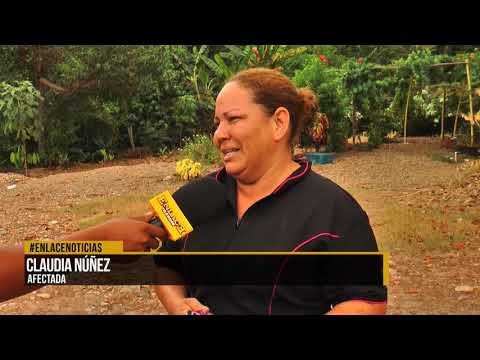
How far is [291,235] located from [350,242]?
216 mm

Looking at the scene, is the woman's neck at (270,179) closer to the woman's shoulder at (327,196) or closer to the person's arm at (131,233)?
the woman's shoulder at (327,196)

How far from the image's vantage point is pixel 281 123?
2217 mm

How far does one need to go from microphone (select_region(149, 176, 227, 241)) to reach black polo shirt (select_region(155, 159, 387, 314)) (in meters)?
0.04

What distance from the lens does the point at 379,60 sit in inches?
128

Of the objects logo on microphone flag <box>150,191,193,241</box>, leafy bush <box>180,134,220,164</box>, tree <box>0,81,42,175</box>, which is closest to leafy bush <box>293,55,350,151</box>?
leafy bush <box>180,134,220,164</box>

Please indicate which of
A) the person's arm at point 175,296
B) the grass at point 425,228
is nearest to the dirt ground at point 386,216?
the grass at point 425,228

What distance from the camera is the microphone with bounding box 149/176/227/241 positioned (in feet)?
7.16

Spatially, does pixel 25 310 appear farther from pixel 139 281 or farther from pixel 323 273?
pixel 323 273

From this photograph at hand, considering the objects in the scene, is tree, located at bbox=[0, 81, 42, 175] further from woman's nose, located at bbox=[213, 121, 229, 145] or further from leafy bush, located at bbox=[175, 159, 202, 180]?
woman's nose, located at bbox=[213, 121, 229, 145]

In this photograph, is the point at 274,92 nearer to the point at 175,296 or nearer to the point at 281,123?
the point at 281,123

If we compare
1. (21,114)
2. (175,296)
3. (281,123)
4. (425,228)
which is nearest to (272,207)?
(281,123)

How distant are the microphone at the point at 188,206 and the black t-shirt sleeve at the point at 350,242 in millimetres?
449

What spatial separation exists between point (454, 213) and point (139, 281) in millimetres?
1670

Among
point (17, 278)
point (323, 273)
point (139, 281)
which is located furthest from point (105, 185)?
point (323, 273)
